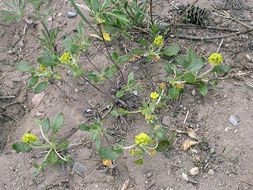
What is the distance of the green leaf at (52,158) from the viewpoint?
185cm

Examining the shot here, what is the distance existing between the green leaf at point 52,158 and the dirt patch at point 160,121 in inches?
3.9

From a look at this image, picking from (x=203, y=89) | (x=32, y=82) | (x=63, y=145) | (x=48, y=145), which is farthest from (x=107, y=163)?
(x=203, y=89)

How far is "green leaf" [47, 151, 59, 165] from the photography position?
1854mm

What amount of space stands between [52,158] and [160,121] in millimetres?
852

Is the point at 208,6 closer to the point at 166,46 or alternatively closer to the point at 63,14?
the point at 166,46

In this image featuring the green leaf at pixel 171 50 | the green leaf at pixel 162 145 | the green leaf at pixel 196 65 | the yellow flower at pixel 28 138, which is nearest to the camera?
the yellow flower at pixel 28 138

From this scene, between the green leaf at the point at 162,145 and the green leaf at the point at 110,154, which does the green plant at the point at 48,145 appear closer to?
the green leaf at the point at 110,154

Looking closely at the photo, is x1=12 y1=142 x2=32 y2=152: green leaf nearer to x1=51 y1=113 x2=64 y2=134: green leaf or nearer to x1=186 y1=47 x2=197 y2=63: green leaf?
x1=51 y1=113 x2=64 y2=134: green leaf

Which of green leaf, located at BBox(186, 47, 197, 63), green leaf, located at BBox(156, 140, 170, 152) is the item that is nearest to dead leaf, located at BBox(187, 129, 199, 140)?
green leaf, located at BBox(156, 140, 170, 152)

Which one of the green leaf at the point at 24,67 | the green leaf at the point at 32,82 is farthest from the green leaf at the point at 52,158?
the green leaf at the point at 24,67

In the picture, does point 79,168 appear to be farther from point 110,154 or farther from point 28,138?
point 28,138

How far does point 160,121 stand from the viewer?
206 centimetres

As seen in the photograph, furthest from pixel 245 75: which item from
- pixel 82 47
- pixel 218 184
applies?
pixel 82 47

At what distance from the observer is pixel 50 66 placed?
203 cm
